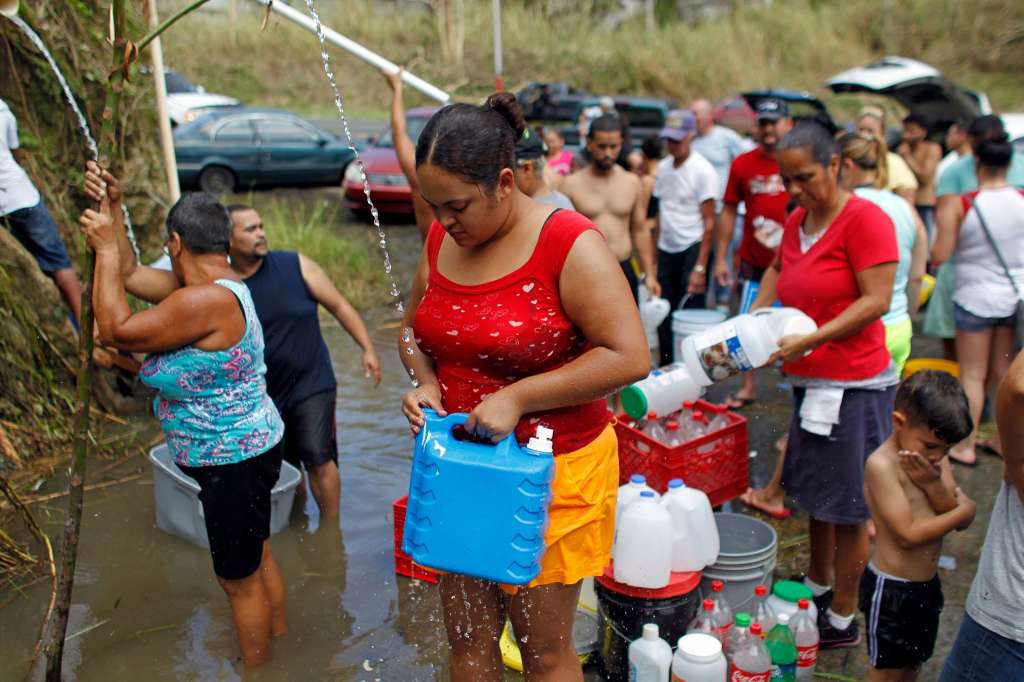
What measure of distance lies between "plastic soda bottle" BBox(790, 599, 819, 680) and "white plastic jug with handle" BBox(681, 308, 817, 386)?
1.00 m

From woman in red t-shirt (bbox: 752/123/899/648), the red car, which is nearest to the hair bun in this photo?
woman in red t-shirt (bbox: 752/123/899/648)

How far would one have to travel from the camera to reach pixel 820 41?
2825 cm

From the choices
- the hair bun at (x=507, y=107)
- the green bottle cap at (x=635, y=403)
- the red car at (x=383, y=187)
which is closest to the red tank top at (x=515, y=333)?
the hair bun at (x=507, y=107)

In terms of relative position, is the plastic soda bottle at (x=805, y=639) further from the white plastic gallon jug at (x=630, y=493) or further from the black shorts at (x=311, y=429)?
the black shorts at (x=311, y=429)

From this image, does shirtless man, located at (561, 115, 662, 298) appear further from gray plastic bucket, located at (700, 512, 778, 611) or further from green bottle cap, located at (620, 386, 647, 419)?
gray plastic bucket, located at (700, 512, 778, 611)

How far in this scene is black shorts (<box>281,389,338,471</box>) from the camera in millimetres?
4340

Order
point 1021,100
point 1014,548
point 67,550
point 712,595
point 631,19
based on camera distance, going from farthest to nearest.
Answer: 1. point 631,19
2. point 1021,100
3. point 712,595
4. point 67,550
5. point 1014,548

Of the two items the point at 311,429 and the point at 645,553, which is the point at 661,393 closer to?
the point at 645,553

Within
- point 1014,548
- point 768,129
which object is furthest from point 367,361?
point 768,129

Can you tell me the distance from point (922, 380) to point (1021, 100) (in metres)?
26.4

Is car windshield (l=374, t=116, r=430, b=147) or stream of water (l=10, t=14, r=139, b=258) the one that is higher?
stream of water (l=10, t=14, r=139, b=258)

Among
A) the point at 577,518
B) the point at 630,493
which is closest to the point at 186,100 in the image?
the point at 630,493

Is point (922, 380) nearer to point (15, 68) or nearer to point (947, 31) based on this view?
point (15, 68)

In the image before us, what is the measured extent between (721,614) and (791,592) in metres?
0.33
